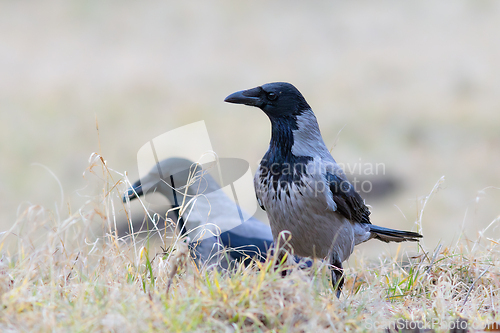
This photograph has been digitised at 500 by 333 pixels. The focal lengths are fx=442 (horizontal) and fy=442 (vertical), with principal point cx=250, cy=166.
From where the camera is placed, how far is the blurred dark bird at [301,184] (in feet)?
8.54

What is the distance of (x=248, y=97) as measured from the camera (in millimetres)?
2670

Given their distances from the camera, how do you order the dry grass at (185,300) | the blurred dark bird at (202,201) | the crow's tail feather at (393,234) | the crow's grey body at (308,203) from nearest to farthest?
the dry grass at (185,300) → the crow's grey body at (308,203) → the crow's tail feather at (393,234) → the blurred dark bird at (202,201)

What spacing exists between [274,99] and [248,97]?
16 centimetres

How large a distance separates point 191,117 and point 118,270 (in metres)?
7.69

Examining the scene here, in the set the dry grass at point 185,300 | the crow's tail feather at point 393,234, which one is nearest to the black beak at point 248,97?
the dry grass at point 185,300

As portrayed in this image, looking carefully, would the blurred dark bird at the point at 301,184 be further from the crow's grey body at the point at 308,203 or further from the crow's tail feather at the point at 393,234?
the crow's tail feather at the point at 393,234

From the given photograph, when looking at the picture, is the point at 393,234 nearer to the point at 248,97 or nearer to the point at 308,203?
the point at 308,203

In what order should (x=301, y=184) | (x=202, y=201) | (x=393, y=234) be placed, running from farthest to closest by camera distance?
(x=202, y=201)
(x=393, y=234)
(x=301, y=184)

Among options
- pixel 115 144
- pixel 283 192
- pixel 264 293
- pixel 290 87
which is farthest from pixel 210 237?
pixel 115 144

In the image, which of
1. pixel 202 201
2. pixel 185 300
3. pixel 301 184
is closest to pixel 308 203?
pixel 301 184

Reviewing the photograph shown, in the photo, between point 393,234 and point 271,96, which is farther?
point 393,234

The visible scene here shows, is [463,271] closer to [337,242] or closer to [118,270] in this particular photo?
[337,242]

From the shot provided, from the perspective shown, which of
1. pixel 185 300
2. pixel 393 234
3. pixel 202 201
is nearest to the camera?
pixel 185 300

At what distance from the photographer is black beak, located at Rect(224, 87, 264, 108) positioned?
2.67 meters
